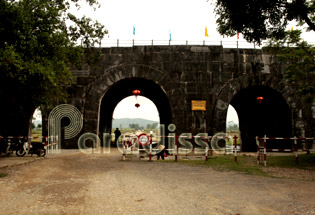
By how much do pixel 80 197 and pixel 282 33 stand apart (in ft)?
30.7

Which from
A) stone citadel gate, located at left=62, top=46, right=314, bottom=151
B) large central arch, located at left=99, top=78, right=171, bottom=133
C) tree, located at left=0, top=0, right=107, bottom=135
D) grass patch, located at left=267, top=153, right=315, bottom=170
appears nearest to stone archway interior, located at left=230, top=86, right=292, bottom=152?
stone citadel gate, located at left=62, top=46, right=314, bottom=151

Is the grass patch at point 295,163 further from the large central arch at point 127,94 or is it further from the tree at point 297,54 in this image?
the large central arch at point 127,94

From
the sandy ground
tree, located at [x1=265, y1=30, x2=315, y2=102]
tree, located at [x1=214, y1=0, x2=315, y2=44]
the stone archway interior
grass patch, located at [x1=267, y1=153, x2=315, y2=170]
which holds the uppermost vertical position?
tree, located at [x1=214, y1=0, x2=315, y2=44]

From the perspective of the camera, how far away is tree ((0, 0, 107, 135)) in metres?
8.07

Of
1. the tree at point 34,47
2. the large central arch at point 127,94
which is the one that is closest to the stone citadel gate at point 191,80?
the large central arch at point 127,94

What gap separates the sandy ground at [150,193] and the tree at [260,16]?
5571mm

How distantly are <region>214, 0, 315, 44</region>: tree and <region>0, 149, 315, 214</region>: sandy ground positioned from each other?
5571 millimetres

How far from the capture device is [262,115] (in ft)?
63.5

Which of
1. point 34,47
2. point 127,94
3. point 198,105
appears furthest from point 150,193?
point 127,94

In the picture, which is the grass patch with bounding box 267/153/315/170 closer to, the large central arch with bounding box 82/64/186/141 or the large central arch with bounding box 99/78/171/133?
the large central arch with bounding box 82/64/186/141

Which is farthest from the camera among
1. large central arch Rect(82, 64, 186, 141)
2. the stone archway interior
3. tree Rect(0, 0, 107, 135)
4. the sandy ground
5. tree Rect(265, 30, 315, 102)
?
the stone archway interior

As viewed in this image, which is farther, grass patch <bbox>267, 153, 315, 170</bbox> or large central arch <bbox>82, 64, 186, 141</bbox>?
large central arch <bbox>82, 64, 186, 141</bbox>

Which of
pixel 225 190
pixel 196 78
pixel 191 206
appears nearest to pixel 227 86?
pixel 196 78

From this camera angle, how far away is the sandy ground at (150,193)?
4480 mm
